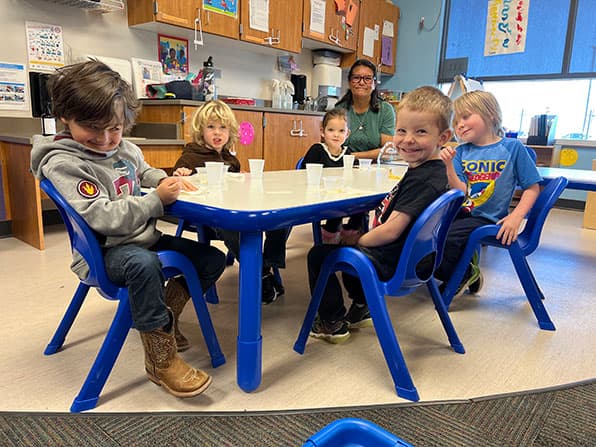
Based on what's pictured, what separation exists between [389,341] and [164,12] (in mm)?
2770

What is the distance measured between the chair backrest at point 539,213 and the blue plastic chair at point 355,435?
132 cm

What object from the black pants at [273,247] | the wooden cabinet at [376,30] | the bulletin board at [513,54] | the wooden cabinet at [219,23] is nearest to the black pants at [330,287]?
the black pants at [273,247]

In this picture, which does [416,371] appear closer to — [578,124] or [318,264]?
[318,264]

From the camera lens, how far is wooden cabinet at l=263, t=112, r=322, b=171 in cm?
367

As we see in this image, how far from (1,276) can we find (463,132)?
2188 millimetres

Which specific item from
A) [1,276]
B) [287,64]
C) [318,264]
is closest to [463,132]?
[318,264]

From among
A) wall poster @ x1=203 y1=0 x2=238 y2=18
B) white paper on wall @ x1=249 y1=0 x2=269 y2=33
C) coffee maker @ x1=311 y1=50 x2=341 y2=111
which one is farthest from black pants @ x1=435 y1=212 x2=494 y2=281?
coffee maker @ x1=311 y1=50 x2=341 y2=111

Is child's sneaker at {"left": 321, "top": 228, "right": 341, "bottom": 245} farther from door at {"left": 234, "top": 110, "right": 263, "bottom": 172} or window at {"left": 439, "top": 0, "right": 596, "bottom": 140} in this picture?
window at {"left": 439, "top": 0, "right": 596, "bottom": 140}

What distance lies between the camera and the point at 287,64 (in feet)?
14.6

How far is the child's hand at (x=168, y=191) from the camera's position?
3.60 ft

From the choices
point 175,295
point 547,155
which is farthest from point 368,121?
point 547,155

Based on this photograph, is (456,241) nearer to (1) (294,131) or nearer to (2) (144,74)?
(1) (294,131)

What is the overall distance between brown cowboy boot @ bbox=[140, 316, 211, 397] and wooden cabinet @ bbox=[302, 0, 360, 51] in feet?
11.9

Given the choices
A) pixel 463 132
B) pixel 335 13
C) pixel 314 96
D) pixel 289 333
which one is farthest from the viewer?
pixel 314 96
